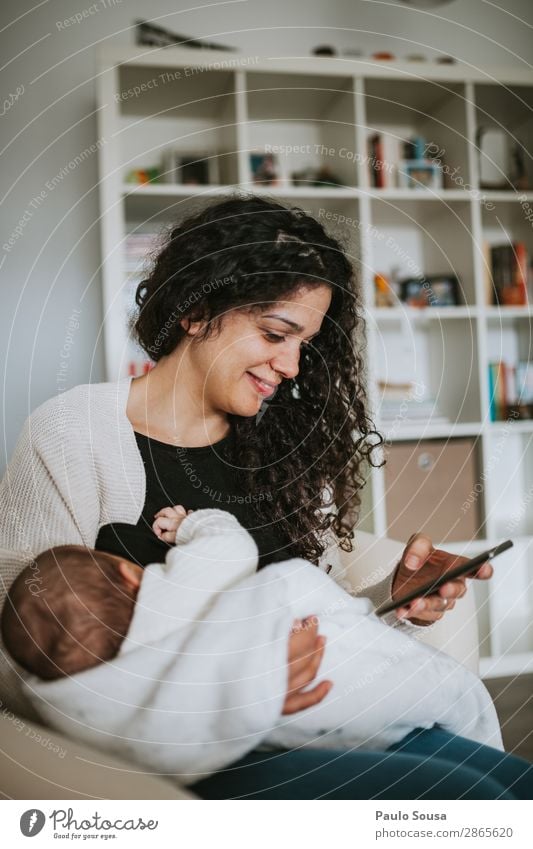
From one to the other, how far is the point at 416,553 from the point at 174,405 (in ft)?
0.91

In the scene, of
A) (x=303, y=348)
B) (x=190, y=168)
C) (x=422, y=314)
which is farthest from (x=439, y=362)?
(x=303, y=348)

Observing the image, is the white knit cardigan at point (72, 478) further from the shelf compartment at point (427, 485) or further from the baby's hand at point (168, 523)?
the shelf compartment at point (427, 485)

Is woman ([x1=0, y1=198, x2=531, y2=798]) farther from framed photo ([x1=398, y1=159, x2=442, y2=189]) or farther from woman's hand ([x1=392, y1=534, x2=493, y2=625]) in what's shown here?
framed photo ([x1=398, y1=159, x2=442, y2=189])

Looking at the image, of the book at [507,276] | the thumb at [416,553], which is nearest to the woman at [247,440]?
the thumb at [416,553]

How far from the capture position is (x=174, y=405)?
0.67 m

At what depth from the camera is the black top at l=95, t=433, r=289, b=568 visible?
0.58m

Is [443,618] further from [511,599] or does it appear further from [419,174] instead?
[419,174]

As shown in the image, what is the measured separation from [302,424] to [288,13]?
0.94m

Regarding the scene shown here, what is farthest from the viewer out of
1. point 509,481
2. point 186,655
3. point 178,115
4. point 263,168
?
point 509,481

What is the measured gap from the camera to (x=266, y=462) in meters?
0.69

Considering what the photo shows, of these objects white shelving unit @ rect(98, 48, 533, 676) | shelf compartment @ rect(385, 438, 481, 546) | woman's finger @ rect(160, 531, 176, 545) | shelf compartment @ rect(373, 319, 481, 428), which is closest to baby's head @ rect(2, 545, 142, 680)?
woman's finger @ rect(160, 531, 176, 545)
